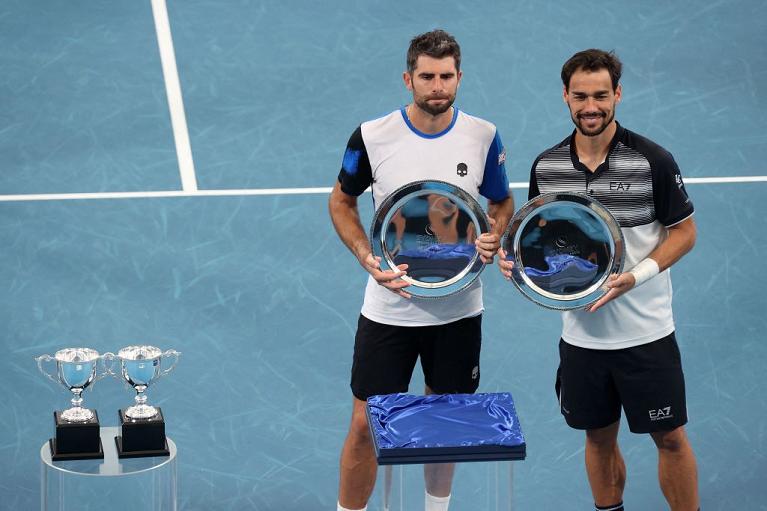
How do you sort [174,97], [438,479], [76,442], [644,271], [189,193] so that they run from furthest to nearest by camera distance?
[174,97] → [189,193] → [644,271] → [76,442] → [438,479]

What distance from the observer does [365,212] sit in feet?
27.2

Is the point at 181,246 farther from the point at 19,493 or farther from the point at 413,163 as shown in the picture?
the point at 413,163

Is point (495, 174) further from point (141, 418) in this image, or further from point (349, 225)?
point (141, 418)

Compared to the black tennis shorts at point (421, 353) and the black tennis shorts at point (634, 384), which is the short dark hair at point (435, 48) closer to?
the black tennis shorts at point (421, 353)

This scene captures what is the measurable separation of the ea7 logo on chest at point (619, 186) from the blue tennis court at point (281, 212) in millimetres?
1255

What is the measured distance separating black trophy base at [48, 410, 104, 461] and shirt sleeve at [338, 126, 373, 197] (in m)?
1.33

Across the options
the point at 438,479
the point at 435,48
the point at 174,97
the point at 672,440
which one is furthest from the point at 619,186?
the point at 174,97

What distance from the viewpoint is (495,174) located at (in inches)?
221

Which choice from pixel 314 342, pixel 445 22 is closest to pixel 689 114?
pixel 445 22

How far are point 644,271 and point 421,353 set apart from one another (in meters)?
0.95

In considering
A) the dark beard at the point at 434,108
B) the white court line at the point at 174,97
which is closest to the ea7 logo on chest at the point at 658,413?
the dark beard at the point at 434,108

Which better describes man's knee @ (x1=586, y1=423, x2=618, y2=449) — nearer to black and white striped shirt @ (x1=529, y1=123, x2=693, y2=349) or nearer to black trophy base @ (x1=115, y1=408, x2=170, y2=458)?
black and white striped shirt @ (x1=529, y1=123, x2=693, y2=349)

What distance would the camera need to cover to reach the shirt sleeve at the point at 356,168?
18.4 ft

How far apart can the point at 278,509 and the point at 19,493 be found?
1.08 metres
